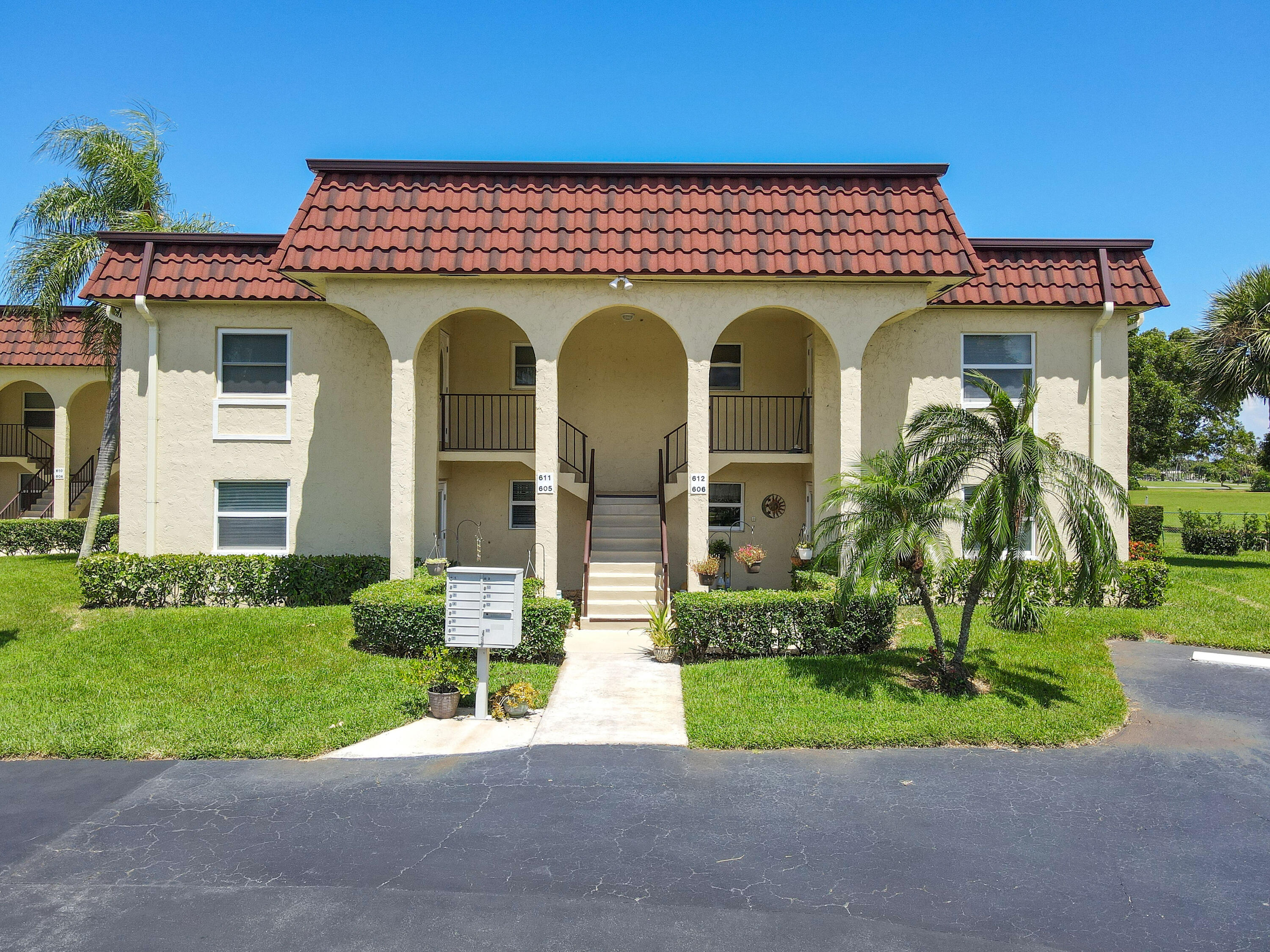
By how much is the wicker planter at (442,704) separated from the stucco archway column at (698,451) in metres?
5.26

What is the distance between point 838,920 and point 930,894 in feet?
2.38

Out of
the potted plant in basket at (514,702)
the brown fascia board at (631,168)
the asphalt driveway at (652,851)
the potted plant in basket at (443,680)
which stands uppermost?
the brown fascia board at (631,168)

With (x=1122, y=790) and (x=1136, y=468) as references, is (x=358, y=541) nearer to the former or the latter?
(x=1122, y=790)

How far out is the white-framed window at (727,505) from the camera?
16.9 meters

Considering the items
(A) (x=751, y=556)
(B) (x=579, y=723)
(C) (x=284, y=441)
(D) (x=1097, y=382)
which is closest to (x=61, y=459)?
(C) (x=284, y=441)

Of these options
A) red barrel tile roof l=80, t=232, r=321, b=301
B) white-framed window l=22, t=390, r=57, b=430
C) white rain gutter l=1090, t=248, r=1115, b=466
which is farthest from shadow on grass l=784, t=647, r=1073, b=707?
white-framed window l=22, t=390, r=57, b=430

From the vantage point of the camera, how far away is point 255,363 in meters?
15.3

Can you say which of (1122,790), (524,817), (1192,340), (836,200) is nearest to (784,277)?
(836,200)

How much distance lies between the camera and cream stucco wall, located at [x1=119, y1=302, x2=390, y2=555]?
1510cm

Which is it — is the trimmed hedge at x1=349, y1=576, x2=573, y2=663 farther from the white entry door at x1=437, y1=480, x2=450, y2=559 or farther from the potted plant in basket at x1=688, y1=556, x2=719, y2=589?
the white entry door at x1=437, y1=480, x2=450, y2=559

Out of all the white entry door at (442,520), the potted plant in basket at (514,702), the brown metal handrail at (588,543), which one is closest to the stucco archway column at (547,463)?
the brown metal handrail at (588,543)

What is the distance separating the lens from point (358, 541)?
15.4 metres

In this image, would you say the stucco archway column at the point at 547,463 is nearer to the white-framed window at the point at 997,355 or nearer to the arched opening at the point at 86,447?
the white-framed window at the point at 997,355

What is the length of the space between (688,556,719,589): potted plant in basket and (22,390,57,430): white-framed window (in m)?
22.9
